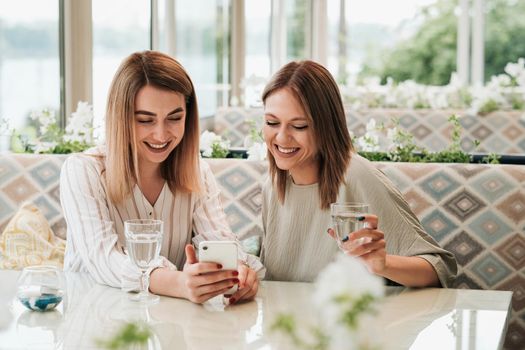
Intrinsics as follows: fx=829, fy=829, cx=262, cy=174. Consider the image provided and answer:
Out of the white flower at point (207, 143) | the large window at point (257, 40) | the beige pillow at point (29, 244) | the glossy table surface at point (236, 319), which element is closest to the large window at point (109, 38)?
the white flower at point (207, 143)

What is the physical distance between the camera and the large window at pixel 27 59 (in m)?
3.96

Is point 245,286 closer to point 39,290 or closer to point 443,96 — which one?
point 39,290

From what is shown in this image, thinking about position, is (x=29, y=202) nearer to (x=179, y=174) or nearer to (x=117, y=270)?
(x=179, y=174)

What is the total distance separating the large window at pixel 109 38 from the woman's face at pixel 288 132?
231cm

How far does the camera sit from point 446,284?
2201mm

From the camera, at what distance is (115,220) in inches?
91.0

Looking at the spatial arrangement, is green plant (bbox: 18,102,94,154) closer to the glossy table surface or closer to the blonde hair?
the blonde hair

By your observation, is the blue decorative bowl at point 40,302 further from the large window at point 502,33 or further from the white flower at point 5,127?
the large window at point 502,33

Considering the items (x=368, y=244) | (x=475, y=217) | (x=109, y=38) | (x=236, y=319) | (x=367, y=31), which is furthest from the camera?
(x=367, y=31)

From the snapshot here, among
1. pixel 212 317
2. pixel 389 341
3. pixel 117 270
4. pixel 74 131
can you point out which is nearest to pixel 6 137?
pixel 74 131

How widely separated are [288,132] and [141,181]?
461 mm

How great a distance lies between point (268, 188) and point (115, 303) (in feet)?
2.27

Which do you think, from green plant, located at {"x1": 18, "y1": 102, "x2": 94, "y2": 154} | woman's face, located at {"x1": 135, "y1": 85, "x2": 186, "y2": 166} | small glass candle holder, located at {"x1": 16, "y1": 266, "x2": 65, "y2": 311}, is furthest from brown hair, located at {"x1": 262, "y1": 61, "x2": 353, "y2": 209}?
green plant, located at {"x1": 18, "y1": 102, "x2": 94, "y2": 154}

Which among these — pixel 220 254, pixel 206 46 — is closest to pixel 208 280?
pixel 220 254
